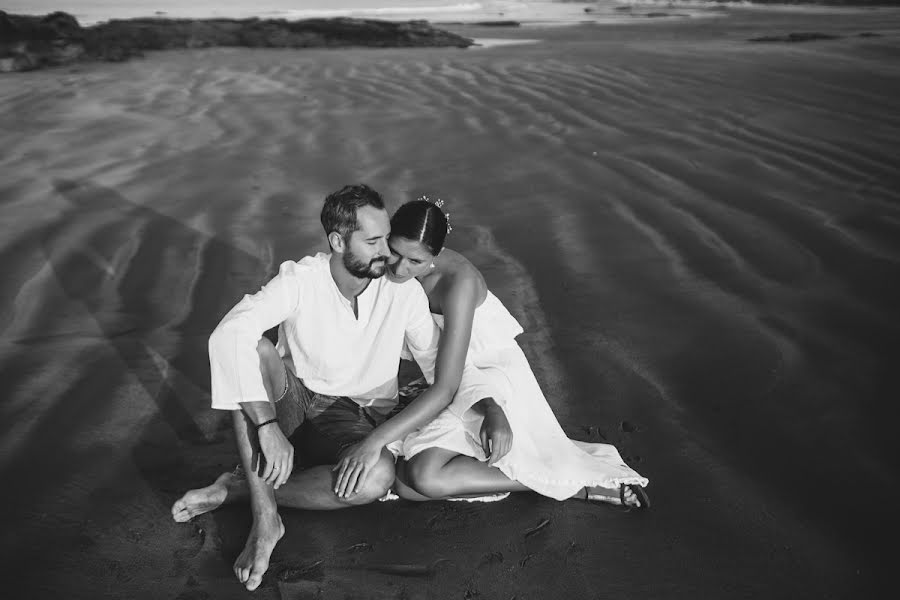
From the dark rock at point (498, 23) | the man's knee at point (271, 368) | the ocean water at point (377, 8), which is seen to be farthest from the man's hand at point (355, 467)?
the dark rock at point (498, 23)

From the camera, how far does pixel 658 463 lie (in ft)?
9.21

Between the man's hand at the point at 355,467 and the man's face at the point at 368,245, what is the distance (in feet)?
1.92

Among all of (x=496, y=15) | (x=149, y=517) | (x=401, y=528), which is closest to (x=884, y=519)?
(x=401, y=528)

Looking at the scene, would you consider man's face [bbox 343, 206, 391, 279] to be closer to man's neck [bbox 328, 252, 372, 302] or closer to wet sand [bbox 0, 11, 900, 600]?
man's neck [bbox 328, 252, 372, 302]

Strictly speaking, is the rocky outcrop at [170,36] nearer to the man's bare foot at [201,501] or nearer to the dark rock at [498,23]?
the dark rock at [498,23]

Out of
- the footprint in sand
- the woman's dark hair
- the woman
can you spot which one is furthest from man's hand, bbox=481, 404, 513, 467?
the footprint in sand

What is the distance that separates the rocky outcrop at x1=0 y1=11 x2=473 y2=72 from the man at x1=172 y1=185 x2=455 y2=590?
999 centimetres

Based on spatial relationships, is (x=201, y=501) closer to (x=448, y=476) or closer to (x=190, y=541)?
(x=190, y=541)

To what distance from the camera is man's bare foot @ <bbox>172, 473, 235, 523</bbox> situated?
2504 mm

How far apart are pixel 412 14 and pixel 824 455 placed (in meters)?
17.1

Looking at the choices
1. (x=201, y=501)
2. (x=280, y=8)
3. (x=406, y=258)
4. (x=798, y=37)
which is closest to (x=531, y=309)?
(x=406, y=258)

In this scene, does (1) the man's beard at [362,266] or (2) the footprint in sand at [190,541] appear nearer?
(2) the footprint in sand at [190,541]

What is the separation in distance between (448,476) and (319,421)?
0.53 metres

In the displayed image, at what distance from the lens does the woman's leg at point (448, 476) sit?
2.54m
